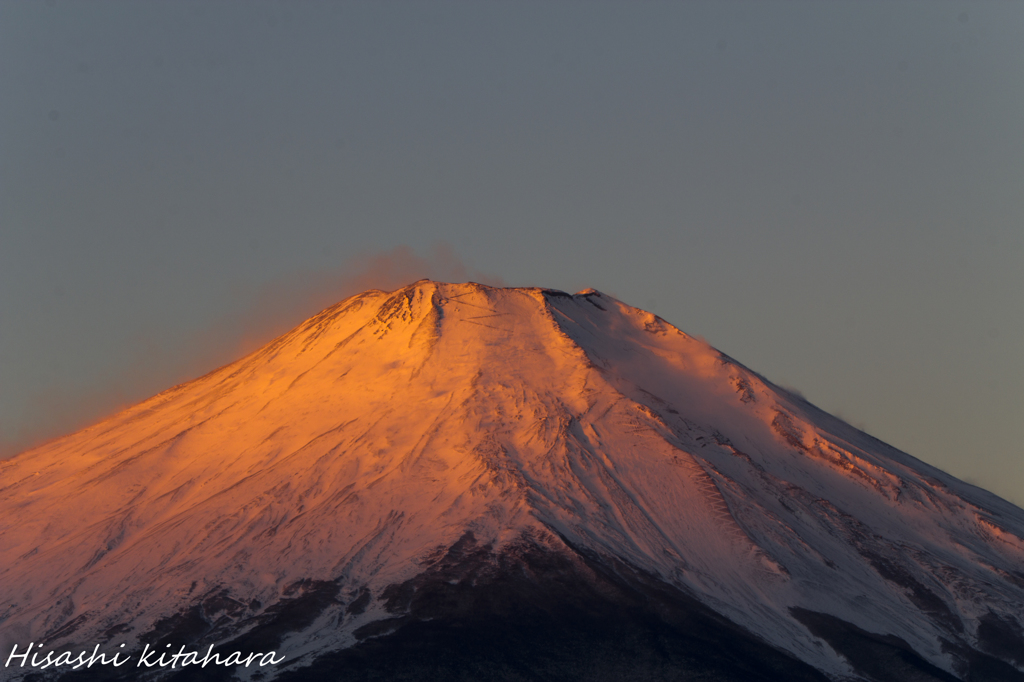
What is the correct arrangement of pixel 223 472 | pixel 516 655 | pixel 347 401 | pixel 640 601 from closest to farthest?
pixel 516 655
pixel 640 601
pixel 223 472
pixel 347 401

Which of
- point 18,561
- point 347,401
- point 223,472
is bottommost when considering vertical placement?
point 18,561

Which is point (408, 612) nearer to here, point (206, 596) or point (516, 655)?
point (516, 655)

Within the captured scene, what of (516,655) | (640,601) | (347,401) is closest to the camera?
(516,655)

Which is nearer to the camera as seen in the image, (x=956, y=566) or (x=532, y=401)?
(x=956, y=566)

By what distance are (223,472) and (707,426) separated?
155 feet

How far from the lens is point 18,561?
4427 inches

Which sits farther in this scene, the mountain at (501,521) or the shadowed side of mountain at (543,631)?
the mountain at (501,521)

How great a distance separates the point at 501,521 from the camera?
4257 inches

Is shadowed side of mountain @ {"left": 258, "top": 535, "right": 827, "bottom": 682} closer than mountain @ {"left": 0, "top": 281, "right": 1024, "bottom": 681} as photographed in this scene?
Yes

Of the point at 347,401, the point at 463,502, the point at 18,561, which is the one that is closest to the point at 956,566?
the point at 463,502

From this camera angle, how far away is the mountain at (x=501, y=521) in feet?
312

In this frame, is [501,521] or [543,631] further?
[501,521]

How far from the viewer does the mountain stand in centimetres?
9519

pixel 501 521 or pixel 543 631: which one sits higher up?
pixel 501 521
